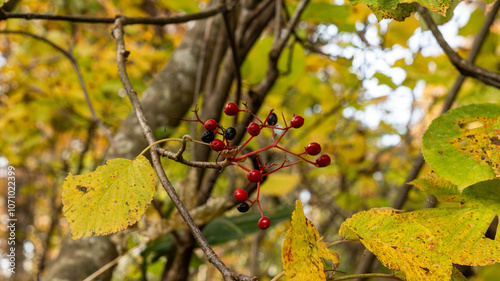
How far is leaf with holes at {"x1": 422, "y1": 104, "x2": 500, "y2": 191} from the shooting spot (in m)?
0.48

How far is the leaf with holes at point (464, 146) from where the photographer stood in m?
0.48

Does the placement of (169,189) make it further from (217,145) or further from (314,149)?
(314,149)

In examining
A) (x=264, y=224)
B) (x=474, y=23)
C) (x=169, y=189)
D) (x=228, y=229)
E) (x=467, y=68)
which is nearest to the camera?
(x=169, y=189)

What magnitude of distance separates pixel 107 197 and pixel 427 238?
435mm

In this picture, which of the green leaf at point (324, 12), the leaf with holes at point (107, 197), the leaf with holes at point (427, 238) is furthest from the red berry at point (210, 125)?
the green leaf at point (324, 12)

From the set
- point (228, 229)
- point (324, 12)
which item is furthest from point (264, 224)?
point (324, 12)

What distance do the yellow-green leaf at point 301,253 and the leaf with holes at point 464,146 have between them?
0.22m

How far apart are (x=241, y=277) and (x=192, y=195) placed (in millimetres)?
740

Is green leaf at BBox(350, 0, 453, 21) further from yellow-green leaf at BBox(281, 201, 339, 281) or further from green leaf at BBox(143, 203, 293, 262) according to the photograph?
green leaf at BBox(143, 203, 293, 262)

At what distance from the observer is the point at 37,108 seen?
2.12 meters

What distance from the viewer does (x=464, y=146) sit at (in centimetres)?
51

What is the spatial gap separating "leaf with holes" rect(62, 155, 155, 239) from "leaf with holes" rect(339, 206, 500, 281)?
30 centimetres

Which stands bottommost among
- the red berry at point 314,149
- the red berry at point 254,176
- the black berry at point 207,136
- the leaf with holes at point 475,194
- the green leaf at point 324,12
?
the leaf with holes at point 475,194

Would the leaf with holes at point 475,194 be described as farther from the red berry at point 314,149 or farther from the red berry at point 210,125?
the red berry at point 210,125
